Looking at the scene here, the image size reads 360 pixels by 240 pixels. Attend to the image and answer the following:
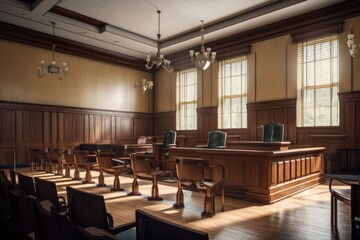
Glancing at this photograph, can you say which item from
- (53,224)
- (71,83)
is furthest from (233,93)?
(53,224)

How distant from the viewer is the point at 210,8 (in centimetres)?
798

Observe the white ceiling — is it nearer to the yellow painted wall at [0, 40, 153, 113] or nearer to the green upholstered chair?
the yellow painted wall at [0, 40, 153, 113]

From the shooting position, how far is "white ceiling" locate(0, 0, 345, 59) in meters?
7.57

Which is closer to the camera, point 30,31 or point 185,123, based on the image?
point 30,31

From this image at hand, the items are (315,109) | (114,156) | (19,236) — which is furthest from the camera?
(315,109)

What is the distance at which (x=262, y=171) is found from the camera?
4484 mm

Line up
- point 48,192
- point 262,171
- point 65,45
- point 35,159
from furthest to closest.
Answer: point 65,45
point 35,159
point 262,171
point 48,192

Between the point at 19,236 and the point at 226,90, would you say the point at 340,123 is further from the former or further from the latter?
the point at 19,236

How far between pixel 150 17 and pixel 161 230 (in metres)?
8.26

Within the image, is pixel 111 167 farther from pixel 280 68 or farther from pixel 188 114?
pixel 188 114

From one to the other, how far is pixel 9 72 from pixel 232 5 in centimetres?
725

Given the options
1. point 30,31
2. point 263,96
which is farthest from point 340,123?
point 30,31

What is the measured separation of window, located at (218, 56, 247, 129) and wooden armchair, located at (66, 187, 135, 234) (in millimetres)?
8293

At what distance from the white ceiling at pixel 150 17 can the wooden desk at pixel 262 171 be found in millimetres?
4347
